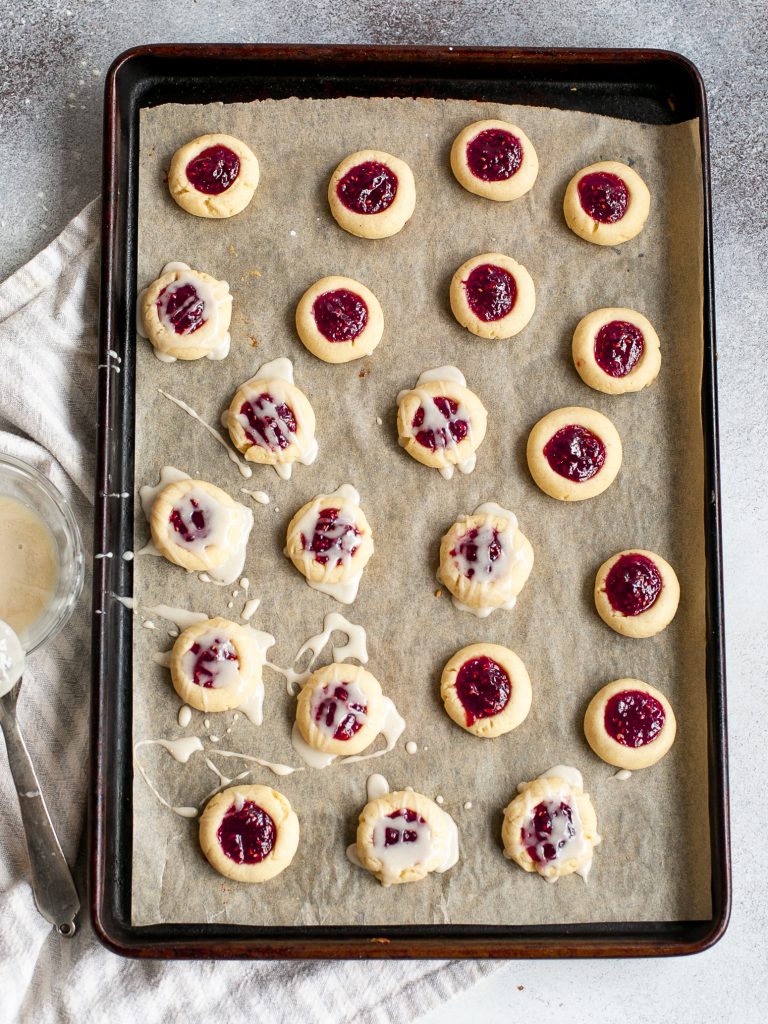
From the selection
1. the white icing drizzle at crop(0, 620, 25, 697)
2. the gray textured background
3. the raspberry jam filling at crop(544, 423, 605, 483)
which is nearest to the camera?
the white icing drizzle at crop(0, 620, 25, 697)

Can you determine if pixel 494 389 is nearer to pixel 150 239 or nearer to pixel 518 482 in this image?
pixel 518 482

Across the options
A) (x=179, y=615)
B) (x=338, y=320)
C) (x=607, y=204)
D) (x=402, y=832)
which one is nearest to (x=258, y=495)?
(x=179, y=615)

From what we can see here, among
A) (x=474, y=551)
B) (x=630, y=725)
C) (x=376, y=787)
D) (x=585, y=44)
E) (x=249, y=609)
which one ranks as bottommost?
(x=376, y=787)

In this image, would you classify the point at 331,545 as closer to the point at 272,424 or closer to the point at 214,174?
the point at 272,424

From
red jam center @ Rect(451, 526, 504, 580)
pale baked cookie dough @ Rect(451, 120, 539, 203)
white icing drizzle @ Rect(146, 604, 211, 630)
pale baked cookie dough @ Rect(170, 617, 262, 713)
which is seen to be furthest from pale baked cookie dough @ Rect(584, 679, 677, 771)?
pale baked cookie dough @ Rect(451, 120, 539, 203)

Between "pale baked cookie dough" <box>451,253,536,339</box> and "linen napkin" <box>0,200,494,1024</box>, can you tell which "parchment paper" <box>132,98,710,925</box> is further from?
"linen napkin" <box>0,200,494,1024</box>

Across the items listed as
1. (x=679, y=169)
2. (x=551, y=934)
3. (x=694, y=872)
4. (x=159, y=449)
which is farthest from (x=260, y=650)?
(x=679, y=169)
